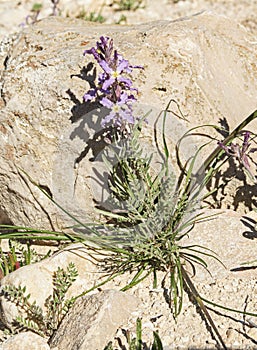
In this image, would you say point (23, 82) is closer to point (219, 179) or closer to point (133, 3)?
point (219, 179)

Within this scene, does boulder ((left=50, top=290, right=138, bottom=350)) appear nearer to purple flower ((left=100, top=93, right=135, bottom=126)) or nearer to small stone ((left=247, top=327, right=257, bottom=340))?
small stone ((left=247, top=327, right=257, bottom=340))

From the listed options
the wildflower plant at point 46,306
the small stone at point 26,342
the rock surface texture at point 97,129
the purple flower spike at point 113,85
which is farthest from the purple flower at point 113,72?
the small stone at point 26,342

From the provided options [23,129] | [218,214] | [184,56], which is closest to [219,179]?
[218,214]

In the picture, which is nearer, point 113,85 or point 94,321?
point 94,321

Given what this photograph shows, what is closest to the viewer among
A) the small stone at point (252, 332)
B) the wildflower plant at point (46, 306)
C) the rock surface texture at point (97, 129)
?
the small stone at point (252, 332)

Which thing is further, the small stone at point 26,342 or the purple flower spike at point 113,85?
the purple flower spike at point 113,85

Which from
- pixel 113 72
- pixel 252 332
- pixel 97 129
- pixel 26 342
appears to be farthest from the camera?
pixel 97 129

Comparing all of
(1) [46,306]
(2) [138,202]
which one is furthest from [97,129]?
(1) [46,306]

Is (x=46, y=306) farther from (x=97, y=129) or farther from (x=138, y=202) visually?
(x=97, y=129)

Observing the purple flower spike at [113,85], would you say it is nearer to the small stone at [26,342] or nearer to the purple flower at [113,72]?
the purple flower at [113,72]
